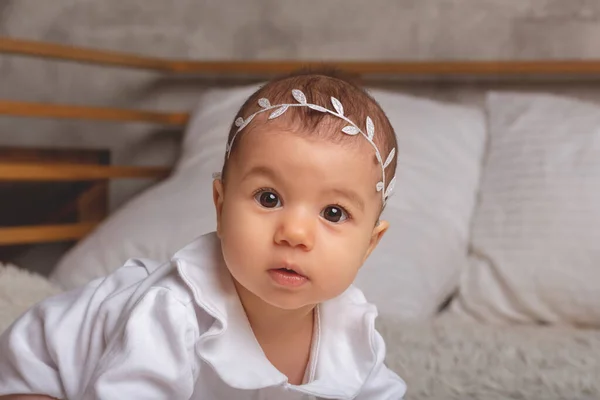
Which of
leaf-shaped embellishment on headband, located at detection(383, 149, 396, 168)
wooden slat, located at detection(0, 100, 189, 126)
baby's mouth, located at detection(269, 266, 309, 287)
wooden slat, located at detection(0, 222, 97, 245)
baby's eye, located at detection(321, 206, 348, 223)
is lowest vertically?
wooden slat, located at detection(0, 222, 97, 245)

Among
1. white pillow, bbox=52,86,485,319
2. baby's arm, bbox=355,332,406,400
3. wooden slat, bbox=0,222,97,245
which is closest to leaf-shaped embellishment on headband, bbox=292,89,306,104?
baby's arm, bbox=355,332,406,400

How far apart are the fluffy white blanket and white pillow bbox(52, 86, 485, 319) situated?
0.41 feet

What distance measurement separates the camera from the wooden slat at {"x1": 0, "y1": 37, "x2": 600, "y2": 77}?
1.91 metres

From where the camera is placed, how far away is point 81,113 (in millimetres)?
1974

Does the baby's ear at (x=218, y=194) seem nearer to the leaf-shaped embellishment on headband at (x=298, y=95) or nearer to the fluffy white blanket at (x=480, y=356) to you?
the leaf-shaped embellishment on headband at (x=298, y=95)

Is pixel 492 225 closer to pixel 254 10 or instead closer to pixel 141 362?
pixel 254 10

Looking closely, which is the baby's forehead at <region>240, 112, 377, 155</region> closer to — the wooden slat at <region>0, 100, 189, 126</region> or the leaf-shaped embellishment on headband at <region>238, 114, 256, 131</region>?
the leaf-shaped embellishment on headband at <region>238, 114, 256, 131</region>

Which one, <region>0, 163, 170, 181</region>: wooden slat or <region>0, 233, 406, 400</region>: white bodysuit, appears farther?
<region>0, 163, 170, 181</region>: wooden slat

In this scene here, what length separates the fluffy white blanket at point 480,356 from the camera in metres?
1.16

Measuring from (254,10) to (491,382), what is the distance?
1.44 m

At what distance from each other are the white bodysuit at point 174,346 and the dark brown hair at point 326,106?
14 cm

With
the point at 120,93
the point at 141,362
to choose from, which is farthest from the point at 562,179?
the point at 120,93

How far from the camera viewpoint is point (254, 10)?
89.5 inches

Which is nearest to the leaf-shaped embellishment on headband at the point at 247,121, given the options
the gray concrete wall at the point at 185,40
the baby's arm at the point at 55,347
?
the baby's arm at the point at 55,347
